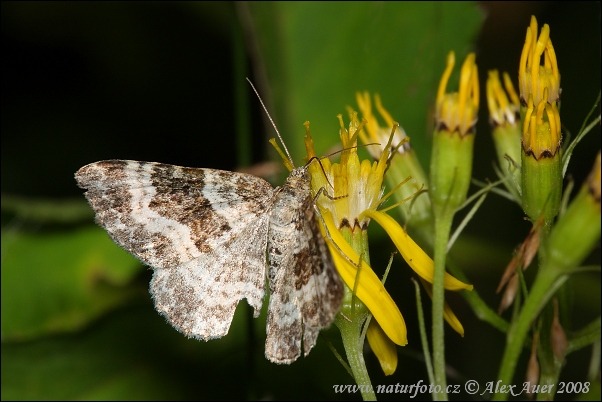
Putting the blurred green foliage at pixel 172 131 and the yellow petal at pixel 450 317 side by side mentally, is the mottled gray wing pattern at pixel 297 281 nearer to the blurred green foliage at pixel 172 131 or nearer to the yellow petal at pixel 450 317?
the yellow petal at pixel 450 317

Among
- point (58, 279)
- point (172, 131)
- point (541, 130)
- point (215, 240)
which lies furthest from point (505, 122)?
point (58, 279)

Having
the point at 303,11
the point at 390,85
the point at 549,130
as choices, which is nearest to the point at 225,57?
the point at 303,11

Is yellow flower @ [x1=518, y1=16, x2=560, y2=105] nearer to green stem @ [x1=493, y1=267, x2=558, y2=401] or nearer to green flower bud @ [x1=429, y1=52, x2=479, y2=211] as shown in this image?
green flower bud @ [x1=429, y1=52, x2=479, y2=211]

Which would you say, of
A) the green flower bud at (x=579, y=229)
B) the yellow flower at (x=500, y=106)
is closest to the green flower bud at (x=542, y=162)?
the green flower bud at (x=579, y=229)

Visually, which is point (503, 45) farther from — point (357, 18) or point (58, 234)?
point (58, 234)

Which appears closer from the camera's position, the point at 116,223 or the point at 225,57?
the point at 116,223

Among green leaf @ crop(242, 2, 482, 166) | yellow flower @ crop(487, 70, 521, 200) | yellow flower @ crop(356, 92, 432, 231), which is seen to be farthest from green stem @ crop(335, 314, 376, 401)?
green leaf @ crop(242, 2, 482, 166)
